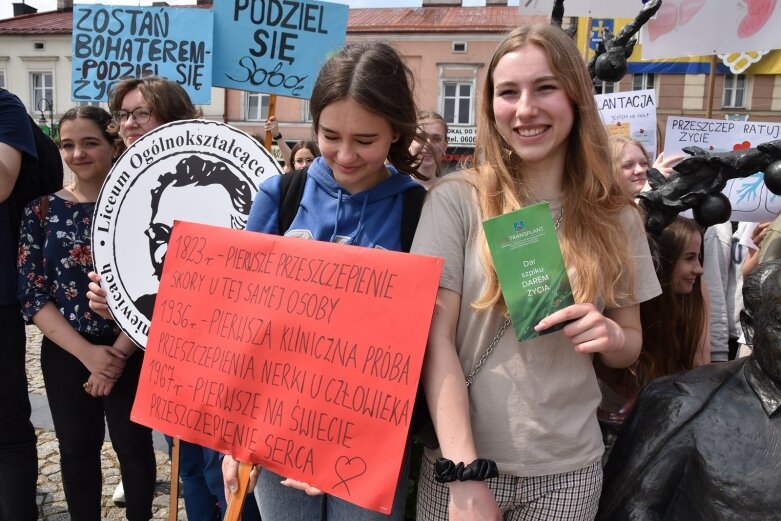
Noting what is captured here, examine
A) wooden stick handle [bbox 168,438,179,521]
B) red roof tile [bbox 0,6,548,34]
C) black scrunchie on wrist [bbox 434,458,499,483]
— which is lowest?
wooden stick handle [bbox 168,438,179,521]

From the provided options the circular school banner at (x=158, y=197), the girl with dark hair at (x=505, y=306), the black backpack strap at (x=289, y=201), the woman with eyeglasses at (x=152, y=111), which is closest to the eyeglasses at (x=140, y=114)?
the woman with eyeglasses at (x=152, y=111)

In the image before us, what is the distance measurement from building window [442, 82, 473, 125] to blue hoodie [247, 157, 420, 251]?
24.0 m

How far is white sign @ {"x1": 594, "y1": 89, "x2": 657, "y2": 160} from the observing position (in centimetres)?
411

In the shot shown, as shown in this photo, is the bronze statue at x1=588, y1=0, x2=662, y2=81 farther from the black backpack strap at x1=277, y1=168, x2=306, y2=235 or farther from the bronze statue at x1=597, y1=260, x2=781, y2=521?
the bronze statue at x1=597, y1=260, x2=781, y2=521

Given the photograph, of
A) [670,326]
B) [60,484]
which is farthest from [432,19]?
[670,326]

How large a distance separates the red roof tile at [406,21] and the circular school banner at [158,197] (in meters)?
23.1

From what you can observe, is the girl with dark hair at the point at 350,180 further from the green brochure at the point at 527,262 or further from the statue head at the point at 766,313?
the statue head at the point at 766,313

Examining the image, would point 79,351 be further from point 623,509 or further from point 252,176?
point 623,509

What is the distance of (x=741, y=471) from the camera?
1103mm

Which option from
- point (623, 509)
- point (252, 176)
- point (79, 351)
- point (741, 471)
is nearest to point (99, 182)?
point (79, 351)

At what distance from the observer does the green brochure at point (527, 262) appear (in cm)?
124

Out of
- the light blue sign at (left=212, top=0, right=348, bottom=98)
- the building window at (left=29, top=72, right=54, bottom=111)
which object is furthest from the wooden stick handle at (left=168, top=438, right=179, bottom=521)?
the building window at (left=29, top=72, right=54, bottom=111)

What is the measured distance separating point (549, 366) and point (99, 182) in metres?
2.06

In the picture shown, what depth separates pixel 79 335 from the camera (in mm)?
2428
